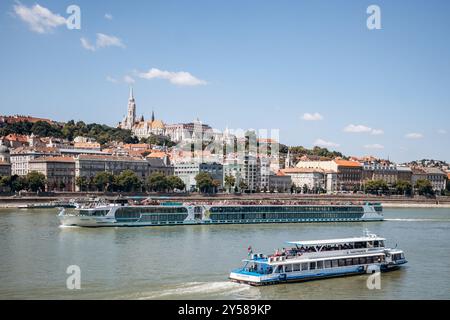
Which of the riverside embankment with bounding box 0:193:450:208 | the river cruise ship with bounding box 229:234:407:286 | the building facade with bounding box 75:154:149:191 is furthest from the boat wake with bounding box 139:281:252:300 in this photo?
the building facade with bounding box 75:154:149:191

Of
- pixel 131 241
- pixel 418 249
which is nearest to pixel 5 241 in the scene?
pixel 131 241

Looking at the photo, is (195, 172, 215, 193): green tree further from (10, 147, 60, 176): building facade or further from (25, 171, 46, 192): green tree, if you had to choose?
(25, 171, 46, 192): green tree

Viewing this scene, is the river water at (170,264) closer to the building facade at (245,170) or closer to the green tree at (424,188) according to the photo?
the building facade at (245,170)

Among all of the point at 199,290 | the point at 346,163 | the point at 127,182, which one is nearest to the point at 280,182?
the point at 346,163

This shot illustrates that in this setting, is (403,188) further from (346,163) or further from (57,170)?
(57,170)

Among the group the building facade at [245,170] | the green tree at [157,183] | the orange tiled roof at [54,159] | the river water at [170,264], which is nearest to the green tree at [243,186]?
the building facade at [245,170]
